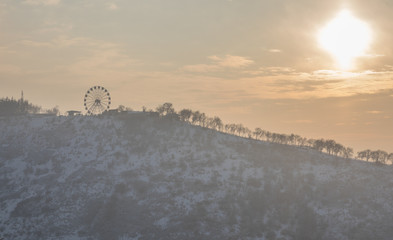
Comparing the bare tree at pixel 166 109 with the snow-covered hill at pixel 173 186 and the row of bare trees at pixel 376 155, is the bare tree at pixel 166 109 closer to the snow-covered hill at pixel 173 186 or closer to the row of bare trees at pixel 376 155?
the snow-covered hill at pixel 173 186

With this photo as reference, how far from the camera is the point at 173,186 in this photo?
11900 centimetres

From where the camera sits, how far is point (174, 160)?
427 feet

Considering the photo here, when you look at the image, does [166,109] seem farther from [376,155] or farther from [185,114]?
[376,155]

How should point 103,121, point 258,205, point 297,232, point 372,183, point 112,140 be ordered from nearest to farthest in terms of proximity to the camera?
point 297,232 → point 258,205 → point 372,183 → point 112,140 → point 103,121

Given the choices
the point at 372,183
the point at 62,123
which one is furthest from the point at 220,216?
the point at 62,123

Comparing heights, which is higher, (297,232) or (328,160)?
(328,160)

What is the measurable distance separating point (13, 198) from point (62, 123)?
41.0 metres

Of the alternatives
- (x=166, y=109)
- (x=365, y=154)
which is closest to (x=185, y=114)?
(x=166, y=109)

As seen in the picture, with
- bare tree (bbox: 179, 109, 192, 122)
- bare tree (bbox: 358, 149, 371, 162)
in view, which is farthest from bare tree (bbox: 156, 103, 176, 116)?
bare tree (bbox: 358, 149, 371, 162)

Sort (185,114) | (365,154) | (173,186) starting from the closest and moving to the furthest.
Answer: (173,186) < (365,154) < (185,114)

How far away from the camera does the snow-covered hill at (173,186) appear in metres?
105

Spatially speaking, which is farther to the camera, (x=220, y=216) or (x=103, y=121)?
(x=103, y=121)

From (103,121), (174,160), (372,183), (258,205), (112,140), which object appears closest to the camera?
(258,205)

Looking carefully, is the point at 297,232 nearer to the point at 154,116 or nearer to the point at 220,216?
the point at 220,216
